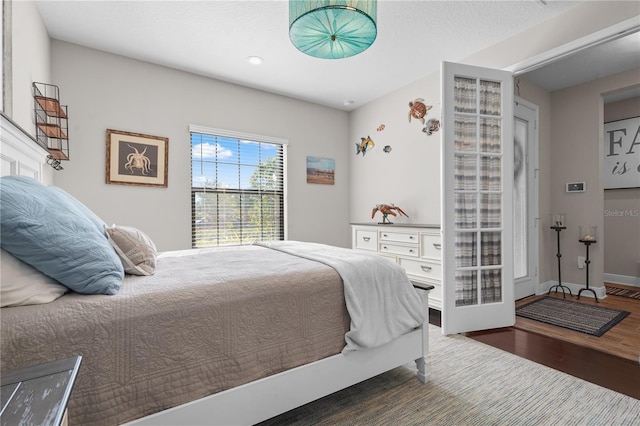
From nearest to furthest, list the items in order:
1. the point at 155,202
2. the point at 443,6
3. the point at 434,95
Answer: the point at 443,6, the point at 155,202, the point at 434,95

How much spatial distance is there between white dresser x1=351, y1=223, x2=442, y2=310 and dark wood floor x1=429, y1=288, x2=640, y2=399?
2.05ft

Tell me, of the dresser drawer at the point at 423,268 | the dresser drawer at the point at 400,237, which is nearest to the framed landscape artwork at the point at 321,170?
the dresser drawer at the point at 400,237

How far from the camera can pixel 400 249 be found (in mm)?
3461

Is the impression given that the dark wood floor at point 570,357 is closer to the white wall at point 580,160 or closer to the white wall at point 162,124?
the white wall at point 580,160

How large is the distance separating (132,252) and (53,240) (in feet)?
1.46

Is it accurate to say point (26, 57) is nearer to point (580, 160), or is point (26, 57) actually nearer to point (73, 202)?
point (73, 202)

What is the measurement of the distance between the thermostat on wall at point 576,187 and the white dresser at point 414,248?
220cm

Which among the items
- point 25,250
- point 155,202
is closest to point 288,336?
point 25,250

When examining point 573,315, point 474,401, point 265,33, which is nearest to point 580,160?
point 573,315

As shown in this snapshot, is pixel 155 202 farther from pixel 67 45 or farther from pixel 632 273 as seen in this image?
pixel 632 273

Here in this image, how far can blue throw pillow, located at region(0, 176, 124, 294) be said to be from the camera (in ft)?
3.14

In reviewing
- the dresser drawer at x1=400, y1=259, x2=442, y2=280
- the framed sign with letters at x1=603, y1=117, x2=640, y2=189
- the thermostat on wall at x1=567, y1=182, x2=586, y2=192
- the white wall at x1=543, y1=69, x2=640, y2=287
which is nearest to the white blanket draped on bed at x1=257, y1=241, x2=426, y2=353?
the dresser drawer at x1=400, y1=259, x2=442, y2=280

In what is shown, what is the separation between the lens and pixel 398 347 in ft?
5.81

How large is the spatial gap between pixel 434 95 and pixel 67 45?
12.7 ft
